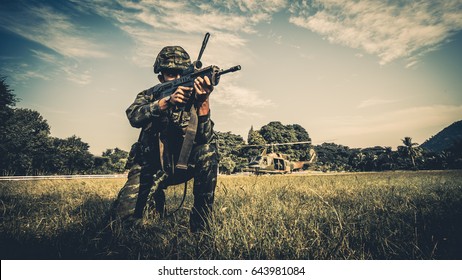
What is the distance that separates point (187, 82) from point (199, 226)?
164 cm

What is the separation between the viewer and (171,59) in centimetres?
330

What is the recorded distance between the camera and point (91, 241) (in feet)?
6.47

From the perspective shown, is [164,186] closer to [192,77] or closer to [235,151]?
[192,77]

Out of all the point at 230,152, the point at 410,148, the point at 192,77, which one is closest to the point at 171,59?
the point at 192,77

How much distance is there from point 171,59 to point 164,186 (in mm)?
1790

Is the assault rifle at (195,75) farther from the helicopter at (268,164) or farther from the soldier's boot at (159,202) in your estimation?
the helicopter at (268,164)

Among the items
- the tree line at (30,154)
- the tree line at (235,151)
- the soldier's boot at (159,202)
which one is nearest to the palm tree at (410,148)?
the tree line at (235,151)

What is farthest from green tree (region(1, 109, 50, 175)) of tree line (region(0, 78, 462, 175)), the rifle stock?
the rifle stock

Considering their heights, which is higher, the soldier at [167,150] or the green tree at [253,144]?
the green tree at [253,144]

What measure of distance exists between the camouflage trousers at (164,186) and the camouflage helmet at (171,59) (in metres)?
1.25

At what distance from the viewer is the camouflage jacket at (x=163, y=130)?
2.94 m

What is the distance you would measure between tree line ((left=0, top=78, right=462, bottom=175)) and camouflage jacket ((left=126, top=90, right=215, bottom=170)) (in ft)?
47.9
